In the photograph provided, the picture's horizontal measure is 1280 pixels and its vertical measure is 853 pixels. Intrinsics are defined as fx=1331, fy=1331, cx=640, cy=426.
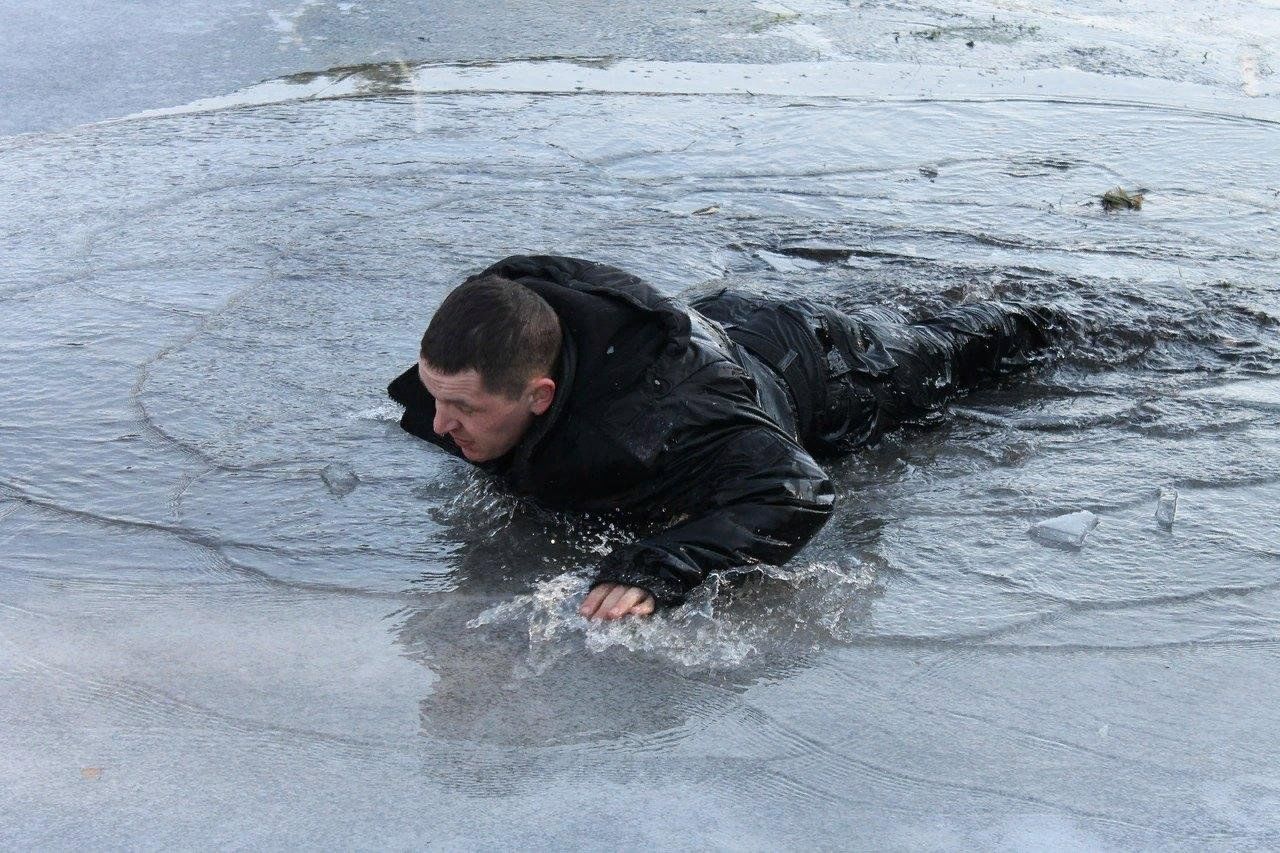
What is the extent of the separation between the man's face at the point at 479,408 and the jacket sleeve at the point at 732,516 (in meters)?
0.41

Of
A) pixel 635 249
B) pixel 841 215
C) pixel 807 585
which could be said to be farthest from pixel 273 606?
pixel 841 215

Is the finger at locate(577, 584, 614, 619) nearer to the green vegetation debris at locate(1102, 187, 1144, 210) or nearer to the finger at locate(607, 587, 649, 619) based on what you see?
the finger at locate(607, 587, 649, 619)

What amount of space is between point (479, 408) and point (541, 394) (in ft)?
0.53

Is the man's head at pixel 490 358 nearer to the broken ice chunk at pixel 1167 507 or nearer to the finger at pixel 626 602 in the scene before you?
the finger at pixel 626 602

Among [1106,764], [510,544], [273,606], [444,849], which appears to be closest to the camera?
[444,849]

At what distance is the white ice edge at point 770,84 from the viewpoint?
26.5ft

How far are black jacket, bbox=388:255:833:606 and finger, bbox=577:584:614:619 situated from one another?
4 centimetres

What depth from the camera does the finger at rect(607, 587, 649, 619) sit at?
10.4 ft

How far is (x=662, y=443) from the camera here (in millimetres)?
3354

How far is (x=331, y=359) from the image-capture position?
4.78m

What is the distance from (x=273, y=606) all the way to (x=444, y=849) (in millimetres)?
1096

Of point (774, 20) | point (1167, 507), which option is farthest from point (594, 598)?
point (774, 20)

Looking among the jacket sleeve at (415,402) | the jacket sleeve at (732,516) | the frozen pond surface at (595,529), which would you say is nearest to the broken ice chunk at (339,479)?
the frozen pond surface at (595,529)

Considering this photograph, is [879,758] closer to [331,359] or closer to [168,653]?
[168,653]
